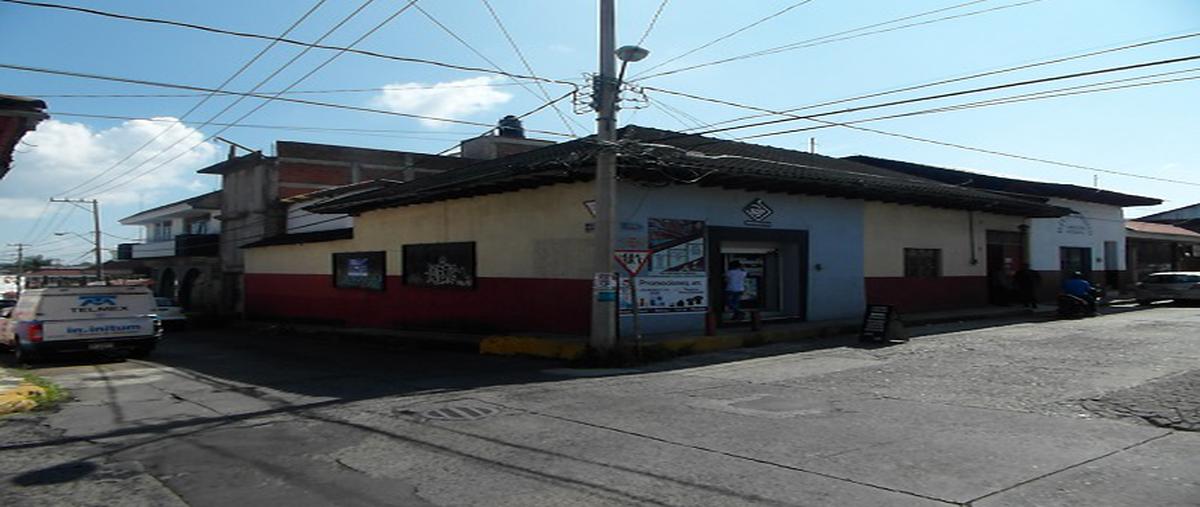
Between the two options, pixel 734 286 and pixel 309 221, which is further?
pixel 309 221

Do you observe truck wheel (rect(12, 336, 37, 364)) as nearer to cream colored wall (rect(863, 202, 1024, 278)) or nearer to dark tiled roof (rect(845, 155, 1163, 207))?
cream colored wall (rect(863, 202, 1024, 278))

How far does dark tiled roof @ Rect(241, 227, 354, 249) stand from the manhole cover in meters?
17.7

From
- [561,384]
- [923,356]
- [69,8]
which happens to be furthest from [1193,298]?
[69,8]

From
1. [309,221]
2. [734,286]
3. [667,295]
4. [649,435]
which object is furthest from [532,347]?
[309,221]

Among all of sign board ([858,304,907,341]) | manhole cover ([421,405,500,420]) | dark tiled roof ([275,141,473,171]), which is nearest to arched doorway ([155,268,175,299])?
dark tiled roof ([275,141,473,171])

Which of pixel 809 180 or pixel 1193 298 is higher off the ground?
pixel 809 180

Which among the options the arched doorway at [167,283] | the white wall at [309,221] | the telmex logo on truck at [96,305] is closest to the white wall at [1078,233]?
the white wall at [309,221]

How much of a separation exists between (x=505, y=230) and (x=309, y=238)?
1321 centimetres

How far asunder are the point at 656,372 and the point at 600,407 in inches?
131

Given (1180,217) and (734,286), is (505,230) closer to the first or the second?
(734,286)

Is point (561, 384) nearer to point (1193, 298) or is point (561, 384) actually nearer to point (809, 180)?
point (809, 180)

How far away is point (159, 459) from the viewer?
6.80m

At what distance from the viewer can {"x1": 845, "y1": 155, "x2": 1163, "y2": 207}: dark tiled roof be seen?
92.3ft

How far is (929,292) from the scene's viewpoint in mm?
22797
